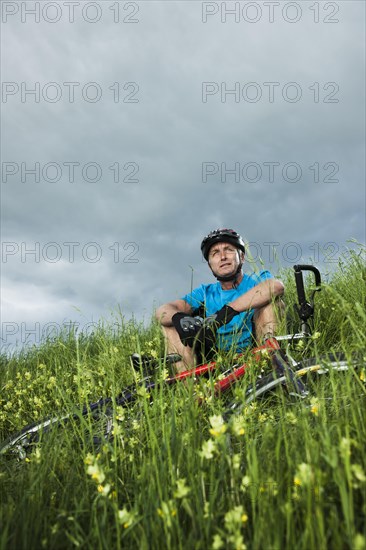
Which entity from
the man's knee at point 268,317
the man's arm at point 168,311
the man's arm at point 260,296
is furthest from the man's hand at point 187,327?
the man's knee at point 268,317

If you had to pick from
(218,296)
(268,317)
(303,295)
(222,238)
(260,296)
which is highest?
(222,238)

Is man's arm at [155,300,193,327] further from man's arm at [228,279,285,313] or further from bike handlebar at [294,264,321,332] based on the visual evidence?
bike handlebar at [294,264,321,332]

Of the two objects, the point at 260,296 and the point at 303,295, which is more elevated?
the point at 260,296

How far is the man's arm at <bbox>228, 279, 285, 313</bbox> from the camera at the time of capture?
6742 millimetres

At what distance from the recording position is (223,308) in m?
6.52

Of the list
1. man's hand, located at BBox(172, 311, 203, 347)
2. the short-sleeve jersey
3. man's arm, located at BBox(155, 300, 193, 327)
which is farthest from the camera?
the short-sleeve jersey

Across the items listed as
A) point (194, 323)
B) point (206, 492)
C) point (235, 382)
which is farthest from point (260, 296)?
point (206, 492)

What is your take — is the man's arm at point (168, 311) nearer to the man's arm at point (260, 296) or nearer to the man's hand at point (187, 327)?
the man's hand at point (187, 327)

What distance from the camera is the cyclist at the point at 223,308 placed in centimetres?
649

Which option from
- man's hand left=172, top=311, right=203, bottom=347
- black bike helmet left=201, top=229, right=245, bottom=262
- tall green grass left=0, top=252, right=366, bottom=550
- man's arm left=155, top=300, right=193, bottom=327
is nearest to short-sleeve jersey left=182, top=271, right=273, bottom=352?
man's arm left=155, top=300, right=193, bottom=327

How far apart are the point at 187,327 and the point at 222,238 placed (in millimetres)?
1975

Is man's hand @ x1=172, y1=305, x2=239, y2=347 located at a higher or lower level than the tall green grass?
higher

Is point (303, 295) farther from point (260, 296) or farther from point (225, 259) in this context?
point (225, 259)

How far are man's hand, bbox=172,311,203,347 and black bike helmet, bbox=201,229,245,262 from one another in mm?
1776
